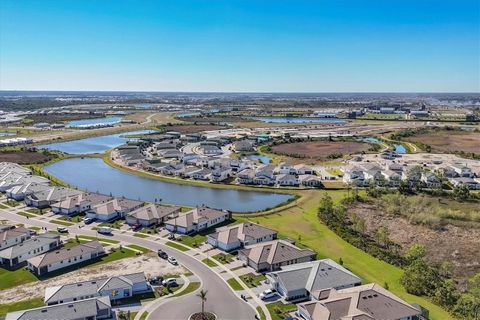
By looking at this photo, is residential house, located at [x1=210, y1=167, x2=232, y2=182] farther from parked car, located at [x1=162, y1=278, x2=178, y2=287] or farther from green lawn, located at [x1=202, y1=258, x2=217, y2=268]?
parked car, located at [x1=162, y1=278, x2=178, y2=287]

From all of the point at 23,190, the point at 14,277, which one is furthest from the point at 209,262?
the point at 23,190

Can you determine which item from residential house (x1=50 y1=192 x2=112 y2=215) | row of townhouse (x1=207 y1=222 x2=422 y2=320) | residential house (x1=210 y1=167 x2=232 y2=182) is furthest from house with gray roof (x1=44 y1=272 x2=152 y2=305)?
residential house (x1=210 y1=167 x2=232 y2=182)

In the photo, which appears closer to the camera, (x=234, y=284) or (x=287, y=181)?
(x=234, y=284)

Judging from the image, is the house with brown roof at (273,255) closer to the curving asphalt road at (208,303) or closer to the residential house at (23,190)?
the curving asphalt road at (208,303)

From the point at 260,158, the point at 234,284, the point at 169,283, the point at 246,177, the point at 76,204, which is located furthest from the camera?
the point at 260,158

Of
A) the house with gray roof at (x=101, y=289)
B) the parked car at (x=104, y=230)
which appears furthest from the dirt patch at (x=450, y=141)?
the house with gray roof at (x=101, y=289)

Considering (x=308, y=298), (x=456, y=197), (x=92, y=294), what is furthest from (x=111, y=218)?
(x=456, y=197)

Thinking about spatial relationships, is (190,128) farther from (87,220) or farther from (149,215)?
(149,215)
